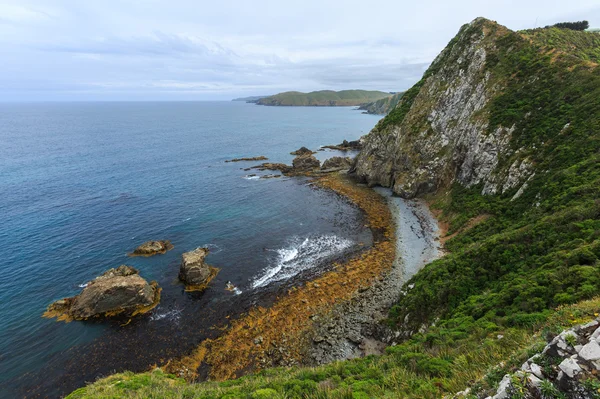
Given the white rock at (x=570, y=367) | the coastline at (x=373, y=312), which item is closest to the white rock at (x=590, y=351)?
the white rock at (x=570, y=367)

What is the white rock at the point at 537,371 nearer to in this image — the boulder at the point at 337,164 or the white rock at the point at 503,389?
the white rock at the point at 503,389

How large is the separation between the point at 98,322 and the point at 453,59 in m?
86.5

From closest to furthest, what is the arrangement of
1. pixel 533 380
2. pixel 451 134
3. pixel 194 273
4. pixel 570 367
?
pixel 570 367
pixel 533 380
pixel 194 273
pixel 451 134

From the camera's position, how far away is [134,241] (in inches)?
1793

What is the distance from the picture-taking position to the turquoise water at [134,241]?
89.4 ft

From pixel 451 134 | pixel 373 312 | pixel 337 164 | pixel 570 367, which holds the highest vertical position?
pixel 451 134

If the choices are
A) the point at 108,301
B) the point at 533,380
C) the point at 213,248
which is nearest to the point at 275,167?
the point at 213,248

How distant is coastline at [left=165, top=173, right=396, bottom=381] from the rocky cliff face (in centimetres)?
2204

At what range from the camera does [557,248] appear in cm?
2248

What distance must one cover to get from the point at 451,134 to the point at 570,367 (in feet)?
198

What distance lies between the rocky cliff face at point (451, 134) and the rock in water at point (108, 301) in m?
52.0

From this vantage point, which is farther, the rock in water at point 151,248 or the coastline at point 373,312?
the rock in water at point 151,248

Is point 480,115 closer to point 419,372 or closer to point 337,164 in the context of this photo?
point 337,164

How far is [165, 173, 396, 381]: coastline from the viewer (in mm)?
25719
